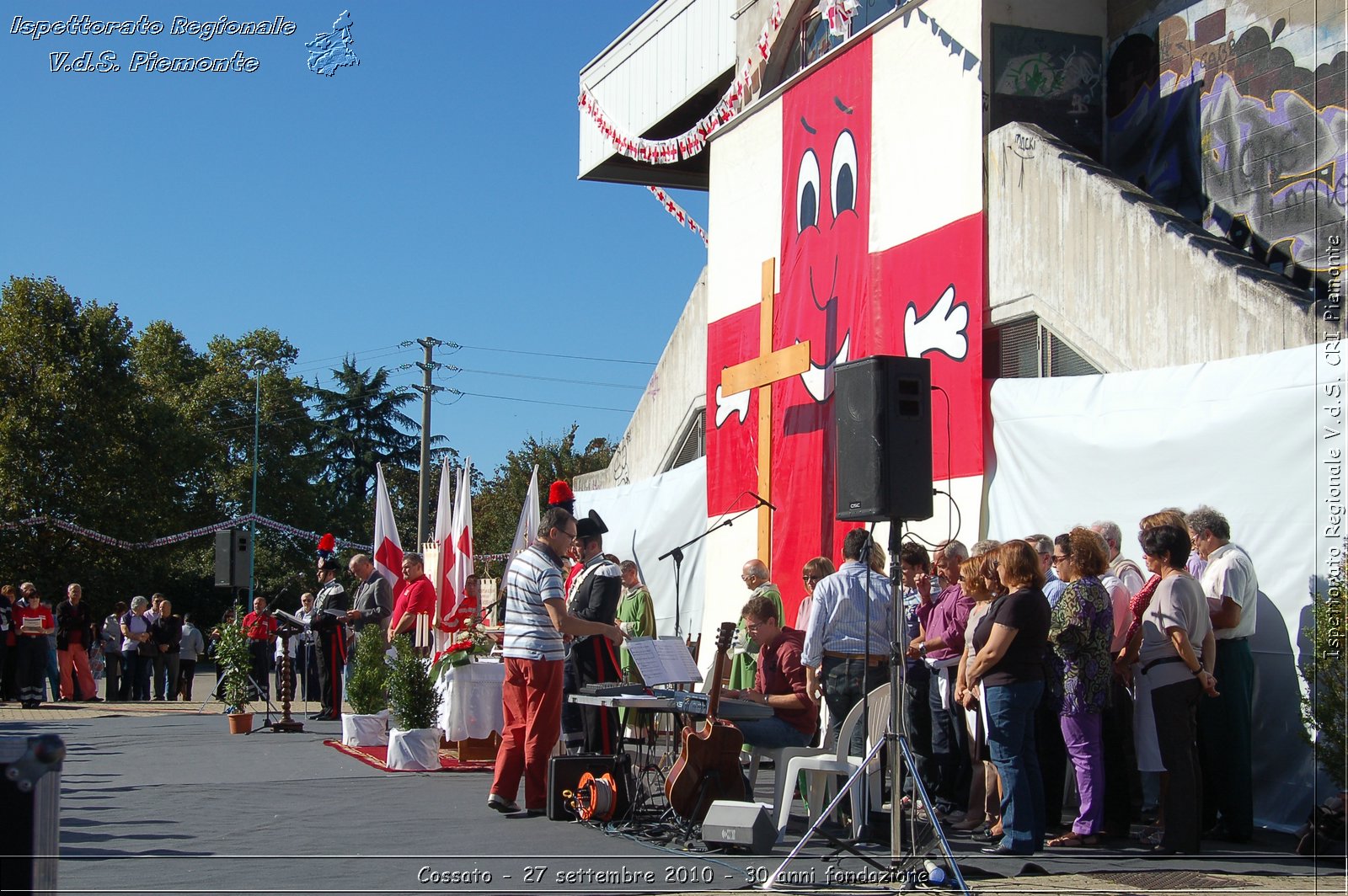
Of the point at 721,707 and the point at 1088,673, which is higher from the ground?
the point at 1088,673

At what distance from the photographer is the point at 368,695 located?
12.3m

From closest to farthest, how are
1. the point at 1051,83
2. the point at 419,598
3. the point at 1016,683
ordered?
the point at 1016,683
the point at 1051,83
the point at 419,598

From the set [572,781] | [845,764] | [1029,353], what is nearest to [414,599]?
[572,781]

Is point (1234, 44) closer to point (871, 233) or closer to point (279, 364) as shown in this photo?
point (871, 233)

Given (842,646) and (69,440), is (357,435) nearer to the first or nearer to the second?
(69,440)

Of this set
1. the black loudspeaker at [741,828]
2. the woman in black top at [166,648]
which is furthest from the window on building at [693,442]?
the black loudspeaker at [741,828]

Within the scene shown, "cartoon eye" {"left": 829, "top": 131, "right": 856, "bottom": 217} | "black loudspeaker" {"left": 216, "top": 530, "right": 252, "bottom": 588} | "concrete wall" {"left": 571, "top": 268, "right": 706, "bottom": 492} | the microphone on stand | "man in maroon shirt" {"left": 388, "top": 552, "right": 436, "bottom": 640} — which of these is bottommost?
"man in maroon shirt" {"left": 388, "top": 552, "right": 436, "bottom": 640}

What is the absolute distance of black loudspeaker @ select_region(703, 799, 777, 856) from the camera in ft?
22.2

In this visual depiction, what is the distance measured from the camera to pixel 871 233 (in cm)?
1262

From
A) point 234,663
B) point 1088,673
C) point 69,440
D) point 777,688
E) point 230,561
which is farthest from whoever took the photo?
point 69,440

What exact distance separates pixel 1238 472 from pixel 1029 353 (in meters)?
3.04

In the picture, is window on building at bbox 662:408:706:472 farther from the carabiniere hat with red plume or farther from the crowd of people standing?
the crowd of people standing

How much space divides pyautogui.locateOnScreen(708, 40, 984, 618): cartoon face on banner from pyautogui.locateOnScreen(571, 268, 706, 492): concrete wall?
2.75 m

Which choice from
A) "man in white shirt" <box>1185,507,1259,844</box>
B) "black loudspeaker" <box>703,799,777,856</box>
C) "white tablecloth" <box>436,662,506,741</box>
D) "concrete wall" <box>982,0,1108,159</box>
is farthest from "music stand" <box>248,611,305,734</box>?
"man in white shirt" <box>1185,507,1259,844</box>
